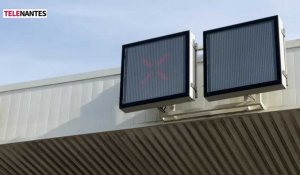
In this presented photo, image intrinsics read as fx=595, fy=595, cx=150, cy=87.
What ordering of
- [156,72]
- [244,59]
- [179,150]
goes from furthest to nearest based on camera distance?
1. [179,150]
2. [156,72]
3. [244,59]

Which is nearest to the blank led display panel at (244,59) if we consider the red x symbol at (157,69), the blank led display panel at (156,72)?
the blank led display panel at (156,72)

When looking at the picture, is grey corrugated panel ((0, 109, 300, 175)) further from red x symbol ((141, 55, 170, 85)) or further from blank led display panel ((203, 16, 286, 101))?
red x symbol ((141, 55, 170, 85))

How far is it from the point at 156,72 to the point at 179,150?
7.21ft

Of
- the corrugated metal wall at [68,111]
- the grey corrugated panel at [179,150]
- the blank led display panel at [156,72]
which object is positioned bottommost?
the grey corrugated panel at [179,150]

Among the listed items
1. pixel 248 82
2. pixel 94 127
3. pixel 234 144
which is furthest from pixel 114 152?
pixel 248 82

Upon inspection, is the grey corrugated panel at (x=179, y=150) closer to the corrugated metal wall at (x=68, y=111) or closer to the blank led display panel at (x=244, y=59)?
the corrugated metal wall at (x=68, y=111)

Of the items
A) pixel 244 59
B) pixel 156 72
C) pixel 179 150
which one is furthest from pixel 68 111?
pixel 244 59

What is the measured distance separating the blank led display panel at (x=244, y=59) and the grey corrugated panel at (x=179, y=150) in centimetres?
76

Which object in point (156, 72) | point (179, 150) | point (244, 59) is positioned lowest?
point (179, 150)

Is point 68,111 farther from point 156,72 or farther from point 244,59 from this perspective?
point 244,59

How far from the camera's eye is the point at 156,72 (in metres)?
14.9

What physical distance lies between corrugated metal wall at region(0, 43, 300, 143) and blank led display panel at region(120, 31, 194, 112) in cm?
73

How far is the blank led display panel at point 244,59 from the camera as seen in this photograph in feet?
44.2

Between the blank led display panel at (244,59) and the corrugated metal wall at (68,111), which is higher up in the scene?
the blank led display panel at (244,59)
